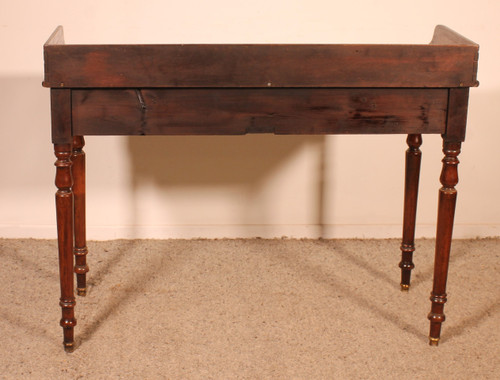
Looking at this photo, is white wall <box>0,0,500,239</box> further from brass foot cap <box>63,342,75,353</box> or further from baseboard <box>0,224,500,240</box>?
brass foot cap <box>63,342,75,353</box>

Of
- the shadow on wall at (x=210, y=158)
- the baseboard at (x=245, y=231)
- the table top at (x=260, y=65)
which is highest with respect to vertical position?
the table top at (x=260, y=65)

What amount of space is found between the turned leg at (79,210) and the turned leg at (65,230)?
Answer: 12.0 inches

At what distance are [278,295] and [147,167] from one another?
0.72m

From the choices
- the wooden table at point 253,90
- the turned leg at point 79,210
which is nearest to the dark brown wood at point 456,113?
the wooden table at point 253,90

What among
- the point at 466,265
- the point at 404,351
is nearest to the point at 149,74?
the point at 404,351

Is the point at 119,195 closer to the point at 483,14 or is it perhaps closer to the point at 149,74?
the point at 149,74

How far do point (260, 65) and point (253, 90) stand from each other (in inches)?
2.3

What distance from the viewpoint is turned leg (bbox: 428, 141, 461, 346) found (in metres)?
1.60

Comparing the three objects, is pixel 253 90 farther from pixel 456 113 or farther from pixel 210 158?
pixel 210 158

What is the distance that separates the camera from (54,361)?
1.61 metres

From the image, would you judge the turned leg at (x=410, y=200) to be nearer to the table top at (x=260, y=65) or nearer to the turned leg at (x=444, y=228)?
the turned leg at (x=444, y=228)

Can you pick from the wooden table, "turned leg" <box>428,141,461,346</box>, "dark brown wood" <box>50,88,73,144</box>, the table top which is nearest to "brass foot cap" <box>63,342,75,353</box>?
the wooden table

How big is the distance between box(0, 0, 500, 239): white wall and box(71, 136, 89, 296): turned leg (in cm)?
51

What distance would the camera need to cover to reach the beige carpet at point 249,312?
1.60 metres
